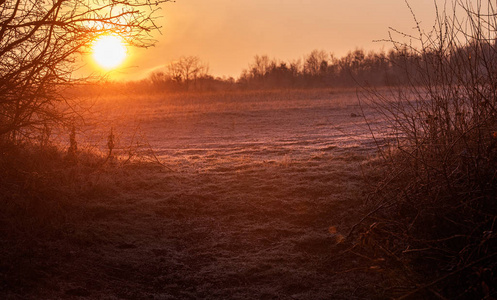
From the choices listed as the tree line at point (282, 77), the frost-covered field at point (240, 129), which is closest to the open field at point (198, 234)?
the frost-covered field at point (240, 129)

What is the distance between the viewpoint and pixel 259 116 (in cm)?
2753

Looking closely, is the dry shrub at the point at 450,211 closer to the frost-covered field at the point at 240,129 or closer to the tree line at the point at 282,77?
the frost-covered field at the point at 240,129

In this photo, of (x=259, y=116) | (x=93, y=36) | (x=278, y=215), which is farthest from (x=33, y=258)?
(x=259, y=116)

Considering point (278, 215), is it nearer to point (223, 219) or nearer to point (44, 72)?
point (223, 219)

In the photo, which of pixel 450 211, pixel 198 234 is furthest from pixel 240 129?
pixel 450 211

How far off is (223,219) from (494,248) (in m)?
4.09

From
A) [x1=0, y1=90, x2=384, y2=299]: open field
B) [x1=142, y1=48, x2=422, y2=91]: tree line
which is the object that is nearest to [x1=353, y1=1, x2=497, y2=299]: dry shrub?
[x1=0, y1=90, x2=384, y2=299]: open field

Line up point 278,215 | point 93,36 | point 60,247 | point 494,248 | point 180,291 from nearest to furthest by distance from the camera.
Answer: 1. point 494,248
2. point 180,291
3. point 60,247
4. point 93,36
5. point 278,215

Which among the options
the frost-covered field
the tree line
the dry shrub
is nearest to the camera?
the dry shrub

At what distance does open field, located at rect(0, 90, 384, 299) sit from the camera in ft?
15.6

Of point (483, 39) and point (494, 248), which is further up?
point (483, 39)

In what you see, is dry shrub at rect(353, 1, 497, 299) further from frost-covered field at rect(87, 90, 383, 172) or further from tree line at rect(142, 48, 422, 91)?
tree line at rect(142, 48, 422, 91)

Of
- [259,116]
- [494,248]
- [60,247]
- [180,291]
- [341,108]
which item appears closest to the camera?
[494,248]

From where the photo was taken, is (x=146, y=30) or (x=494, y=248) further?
(x=146, y=30)
